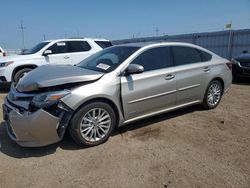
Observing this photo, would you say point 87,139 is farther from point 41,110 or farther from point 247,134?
point 247,134

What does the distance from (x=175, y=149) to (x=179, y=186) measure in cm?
89

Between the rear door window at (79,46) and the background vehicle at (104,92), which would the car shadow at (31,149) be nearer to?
the background vehicle at (104,92)

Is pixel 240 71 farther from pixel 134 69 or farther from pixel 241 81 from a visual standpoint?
pixel 134 69

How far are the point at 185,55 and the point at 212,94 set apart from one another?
1171 millimetres

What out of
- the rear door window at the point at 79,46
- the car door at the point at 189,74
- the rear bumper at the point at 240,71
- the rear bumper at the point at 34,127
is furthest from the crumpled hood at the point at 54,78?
the rear bumper at the point at 240,71

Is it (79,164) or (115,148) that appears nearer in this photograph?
(79,164)

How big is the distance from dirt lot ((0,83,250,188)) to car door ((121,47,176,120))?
436 mm

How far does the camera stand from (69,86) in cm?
341

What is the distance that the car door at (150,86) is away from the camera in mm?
3814

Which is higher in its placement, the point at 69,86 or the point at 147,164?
the point at 69,86

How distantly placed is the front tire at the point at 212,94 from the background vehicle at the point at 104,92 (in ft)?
0.57

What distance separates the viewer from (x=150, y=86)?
4027 millimetres

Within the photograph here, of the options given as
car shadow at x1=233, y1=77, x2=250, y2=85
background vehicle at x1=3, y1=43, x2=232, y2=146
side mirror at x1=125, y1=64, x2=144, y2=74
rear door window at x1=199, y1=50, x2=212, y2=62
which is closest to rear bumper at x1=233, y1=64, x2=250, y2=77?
car shadow at x1=233, y1=77, x2=250, y2=85

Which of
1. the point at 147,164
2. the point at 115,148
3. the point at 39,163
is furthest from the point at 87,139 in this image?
the point at 147,164
